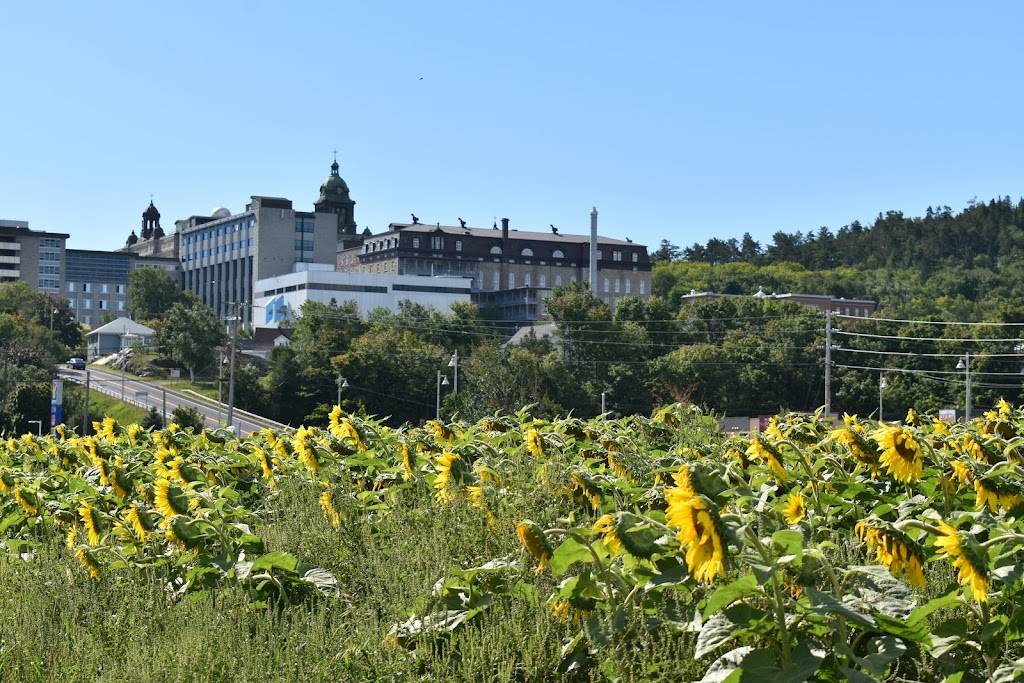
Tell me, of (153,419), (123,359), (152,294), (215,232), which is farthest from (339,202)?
(153,419)

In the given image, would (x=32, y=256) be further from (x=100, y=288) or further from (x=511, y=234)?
A: (x=511, y=234)

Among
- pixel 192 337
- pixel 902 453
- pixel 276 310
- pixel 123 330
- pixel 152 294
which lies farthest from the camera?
pixel 152 294

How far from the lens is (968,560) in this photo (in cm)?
405

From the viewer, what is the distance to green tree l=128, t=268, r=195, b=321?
15975 cm

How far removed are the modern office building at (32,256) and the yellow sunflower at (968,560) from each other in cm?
18371

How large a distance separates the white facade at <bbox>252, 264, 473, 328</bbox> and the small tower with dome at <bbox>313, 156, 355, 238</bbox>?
30661 mm

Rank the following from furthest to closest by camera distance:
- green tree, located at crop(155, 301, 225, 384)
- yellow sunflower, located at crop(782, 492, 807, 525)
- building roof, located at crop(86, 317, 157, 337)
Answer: building roof, located at crop(86, 317, 157, 337), green tree, located at crop(155, 301, 225, 384), yellow sunflower, located at crop(782, 492, 807, 525)

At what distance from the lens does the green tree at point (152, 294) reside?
159750mm

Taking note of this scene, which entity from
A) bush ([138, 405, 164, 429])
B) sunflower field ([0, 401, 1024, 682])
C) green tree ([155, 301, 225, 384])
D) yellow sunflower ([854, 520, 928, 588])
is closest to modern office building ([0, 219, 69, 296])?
green tree ([155, 301, 225, 384])

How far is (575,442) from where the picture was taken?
7.75m

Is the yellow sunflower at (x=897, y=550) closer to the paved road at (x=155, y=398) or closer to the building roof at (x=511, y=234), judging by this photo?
the paved road at (x=155, y=398)

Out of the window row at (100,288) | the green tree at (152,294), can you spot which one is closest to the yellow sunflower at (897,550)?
the green tree at (152,294)

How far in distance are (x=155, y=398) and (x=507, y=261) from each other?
2703 inches

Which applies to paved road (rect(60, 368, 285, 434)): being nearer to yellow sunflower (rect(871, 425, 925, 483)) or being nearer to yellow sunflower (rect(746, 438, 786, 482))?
yellow sunflower (rect(746, 438, 786, 482))
